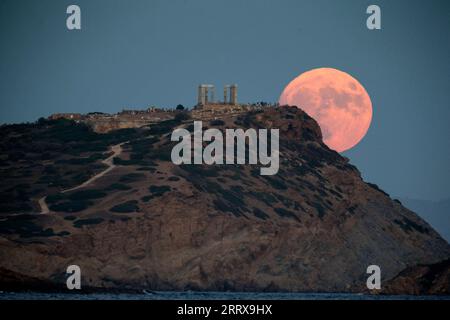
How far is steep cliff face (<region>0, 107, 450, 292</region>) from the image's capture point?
16088 cm

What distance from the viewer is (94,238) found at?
540 feet

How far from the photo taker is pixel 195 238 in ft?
555

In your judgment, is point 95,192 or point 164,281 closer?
point 164,281

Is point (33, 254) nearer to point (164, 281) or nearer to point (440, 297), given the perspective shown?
point (164, 281)

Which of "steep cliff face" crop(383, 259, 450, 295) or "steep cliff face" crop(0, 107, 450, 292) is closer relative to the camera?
"steep cliff face" crop(383, 259, 450, 295)

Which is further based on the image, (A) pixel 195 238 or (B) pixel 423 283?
(A) pixel 195 238

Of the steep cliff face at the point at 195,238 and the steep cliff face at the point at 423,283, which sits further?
the steep cliff face at the point at 195,238

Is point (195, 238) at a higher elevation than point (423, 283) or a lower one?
higher

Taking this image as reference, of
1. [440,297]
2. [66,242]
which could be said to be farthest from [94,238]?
[440,297]

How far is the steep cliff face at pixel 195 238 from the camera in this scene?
528 feet

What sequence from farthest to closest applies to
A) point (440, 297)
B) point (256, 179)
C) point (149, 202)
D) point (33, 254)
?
point (256, 179), point (149, 202), point (33, 254), point (440, 297)
